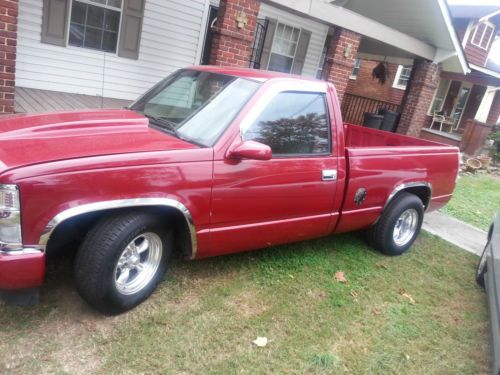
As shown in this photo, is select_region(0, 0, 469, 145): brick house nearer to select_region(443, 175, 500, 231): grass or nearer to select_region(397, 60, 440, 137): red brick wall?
select_region(397, 60, 440, 137): red brick wall

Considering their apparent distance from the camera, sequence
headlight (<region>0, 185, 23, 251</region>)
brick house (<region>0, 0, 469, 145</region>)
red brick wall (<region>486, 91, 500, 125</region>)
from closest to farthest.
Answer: headlight (<region>0, 185, 23, 251</region>) → brick house (<region>0, 0, 469, 145</region>) → red brick wall (<region>486, 91, 500, 125</region>)

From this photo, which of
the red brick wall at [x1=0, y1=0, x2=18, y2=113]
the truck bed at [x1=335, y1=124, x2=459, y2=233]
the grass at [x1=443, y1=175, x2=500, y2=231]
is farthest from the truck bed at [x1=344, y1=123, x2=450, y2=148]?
the red brick wall at [x1=0, y1=0, x2=18, y2=113]

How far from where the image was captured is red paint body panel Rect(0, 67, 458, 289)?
2496 mm

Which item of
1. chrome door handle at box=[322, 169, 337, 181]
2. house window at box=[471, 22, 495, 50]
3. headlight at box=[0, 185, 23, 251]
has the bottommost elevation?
headlight at box=[0, 185, 23, 251]

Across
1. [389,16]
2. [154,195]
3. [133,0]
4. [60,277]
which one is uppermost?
[389,16]

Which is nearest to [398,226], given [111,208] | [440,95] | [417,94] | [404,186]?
[404,186]

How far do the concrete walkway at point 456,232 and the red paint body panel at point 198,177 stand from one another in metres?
1.90

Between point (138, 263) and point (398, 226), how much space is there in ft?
10.4

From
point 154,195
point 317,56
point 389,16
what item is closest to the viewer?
point 154,195

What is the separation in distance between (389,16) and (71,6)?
7.59 metres

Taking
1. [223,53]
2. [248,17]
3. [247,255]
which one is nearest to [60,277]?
[247,255]

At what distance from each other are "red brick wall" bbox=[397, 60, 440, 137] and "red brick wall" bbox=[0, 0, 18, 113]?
9218 millimetres

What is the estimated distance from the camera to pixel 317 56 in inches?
510

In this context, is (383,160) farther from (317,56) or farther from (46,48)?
(317,56)
